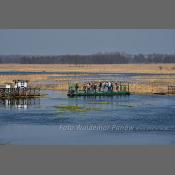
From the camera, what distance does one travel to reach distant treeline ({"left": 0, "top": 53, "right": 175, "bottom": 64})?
6.88 meters

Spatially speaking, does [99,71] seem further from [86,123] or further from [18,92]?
[18,92]

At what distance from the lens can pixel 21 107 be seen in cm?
686

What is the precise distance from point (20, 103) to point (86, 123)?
0.91 m

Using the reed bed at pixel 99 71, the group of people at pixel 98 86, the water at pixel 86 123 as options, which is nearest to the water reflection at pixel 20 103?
the water at pixel 86 123

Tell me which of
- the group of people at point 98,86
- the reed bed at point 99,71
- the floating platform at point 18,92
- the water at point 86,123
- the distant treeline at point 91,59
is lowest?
the water at point 86,123

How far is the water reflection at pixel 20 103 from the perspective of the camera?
22.5 ft

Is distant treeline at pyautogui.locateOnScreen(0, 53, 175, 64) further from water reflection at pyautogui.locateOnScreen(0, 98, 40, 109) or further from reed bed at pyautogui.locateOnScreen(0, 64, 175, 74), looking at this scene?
water reflection at pyautogui.locateOnScreen(0, 98, 40, 109)

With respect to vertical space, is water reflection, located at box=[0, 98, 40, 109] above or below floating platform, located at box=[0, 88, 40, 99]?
below

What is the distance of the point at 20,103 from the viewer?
6.92 m

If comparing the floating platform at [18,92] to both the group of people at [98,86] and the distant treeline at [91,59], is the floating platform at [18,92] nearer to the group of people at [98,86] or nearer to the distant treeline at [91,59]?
the distant treeline at [91,59]

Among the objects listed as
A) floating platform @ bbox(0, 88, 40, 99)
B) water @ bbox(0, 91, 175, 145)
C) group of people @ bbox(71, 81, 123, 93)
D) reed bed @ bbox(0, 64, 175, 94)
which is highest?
reed bed @ bbox(0, 64, 175, 94)

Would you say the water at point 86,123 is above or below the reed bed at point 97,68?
below

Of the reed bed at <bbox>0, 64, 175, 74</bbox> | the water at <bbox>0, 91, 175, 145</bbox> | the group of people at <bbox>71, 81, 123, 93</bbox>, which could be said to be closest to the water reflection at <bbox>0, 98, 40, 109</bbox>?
the water at <bbox>0, 91, 175, 145</bbox>

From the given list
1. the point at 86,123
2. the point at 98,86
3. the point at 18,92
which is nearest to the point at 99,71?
the point at 98,86
